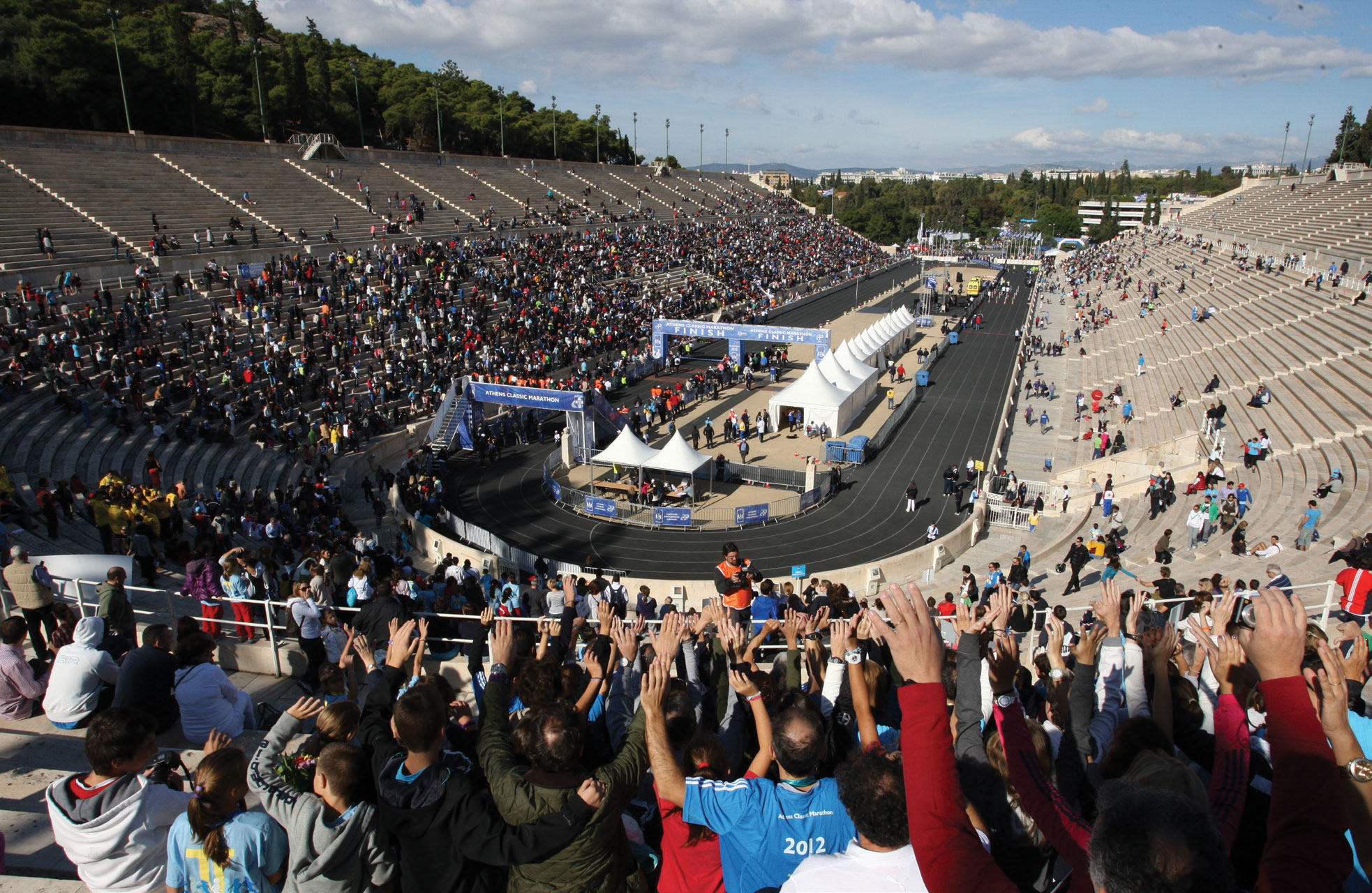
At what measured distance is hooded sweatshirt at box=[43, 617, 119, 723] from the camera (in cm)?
585

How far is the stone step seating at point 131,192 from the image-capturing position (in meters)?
33.2

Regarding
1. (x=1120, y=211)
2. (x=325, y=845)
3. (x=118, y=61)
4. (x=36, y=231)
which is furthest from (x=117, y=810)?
(x=1120, y=211)

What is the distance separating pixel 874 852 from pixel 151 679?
17.8ft

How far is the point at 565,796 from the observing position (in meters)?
3.19

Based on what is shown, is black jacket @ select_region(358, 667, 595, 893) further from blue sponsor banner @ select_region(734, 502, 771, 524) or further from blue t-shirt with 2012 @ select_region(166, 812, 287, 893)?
blue sponsor banner @ select_region(734, 502, 771, 524)

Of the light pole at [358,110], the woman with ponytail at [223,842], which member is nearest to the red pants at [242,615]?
the woman with ponytail at [223,842]

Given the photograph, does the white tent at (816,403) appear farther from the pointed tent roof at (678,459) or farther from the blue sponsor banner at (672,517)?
the blue sponsor banner at (672,517)

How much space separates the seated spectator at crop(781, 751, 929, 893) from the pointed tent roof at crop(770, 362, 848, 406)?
87.5 ft

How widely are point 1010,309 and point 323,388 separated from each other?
5670 cm

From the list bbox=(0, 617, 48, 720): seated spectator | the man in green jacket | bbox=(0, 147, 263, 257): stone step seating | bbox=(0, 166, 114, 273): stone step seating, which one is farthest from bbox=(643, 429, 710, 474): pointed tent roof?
bbox=(0, 147, 263, 257): stone step seating

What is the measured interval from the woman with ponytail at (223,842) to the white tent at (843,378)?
28159mm

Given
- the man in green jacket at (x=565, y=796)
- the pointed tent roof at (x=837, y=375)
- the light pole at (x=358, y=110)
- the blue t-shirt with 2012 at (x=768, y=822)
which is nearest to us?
the blue t-shirt with 2012 at (x=768, y=822)

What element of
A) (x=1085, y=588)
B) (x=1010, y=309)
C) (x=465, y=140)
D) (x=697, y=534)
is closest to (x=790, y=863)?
(x=1085, y=588)

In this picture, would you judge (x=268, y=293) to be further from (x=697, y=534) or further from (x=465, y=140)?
(x=465, y=140)
